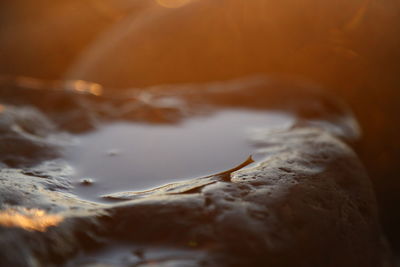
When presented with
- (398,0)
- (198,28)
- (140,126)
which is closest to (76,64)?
(198,28)

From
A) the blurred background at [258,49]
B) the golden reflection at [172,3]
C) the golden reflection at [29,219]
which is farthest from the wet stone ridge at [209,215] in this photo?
the golden reflection at [172,3]

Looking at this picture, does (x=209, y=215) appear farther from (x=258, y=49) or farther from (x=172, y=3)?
(x=172, y=3)

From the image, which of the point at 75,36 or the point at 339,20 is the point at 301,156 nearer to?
the point at 339,20

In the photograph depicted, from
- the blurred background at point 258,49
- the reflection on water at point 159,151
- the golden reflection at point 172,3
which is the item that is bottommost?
the reflection on water at point 159,151

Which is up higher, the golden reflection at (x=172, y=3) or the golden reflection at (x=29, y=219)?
the golden reflection at (x=172, y=3)

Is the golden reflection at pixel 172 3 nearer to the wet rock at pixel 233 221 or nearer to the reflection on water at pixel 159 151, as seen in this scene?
the reflection on water at pixel 159 151

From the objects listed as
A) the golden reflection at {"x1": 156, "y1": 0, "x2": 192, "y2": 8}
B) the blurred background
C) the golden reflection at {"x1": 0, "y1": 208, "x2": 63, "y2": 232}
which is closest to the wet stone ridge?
the golden reflection at {"x1": 0, "y1": 208, "x2": 63, "y2": 232}
